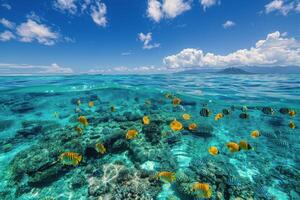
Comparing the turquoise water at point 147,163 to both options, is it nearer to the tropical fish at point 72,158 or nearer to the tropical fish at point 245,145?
the tropical fish at point 72,158

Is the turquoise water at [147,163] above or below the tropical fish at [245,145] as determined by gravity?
below

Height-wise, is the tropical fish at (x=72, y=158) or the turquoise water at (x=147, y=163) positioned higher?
the tropical fish at (x=72, y=158)

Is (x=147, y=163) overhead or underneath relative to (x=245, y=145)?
underneath

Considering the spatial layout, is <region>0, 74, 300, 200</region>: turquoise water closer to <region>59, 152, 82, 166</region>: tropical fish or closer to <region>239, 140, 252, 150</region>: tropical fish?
<region>59, 152, 82, 166</region>: tropical fish

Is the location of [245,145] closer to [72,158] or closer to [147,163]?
[147,163]

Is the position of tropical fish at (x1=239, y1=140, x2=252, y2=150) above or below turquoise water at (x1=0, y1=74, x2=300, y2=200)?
above

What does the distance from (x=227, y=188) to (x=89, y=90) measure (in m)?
25.2

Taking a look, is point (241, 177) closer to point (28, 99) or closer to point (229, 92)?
point (229, 92)

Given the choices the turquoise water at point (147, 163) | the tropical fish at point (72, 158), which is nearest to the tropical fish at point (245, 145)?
the turquoise water at point (147, 163)

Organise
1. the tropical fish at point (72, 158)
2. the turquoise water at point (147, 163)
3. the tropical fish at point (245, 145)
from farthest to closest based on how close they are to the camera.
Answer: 1. the turquoise water at point (147, 163)
2. the tropical fish at point (245, 145)
3. the tropical fish at point (72, 158)

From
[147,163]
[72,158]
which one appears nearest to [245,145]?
[147,163]

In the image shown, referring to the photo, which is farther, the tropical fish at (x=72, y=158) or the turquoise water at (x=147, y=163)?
the turquoise water at (x=147, y=163)

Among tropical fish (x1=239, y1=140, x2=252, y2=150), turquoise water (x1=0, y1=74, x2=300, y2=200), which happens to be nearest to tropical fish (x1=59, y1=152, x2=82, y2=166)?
turquoise water (x1=0, y1=74, x2=300, y2=200)

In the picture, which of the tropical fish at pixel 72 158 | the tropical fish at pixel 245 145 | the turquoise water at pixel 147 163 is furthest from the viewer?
the turquoise water at pixel 147 163
